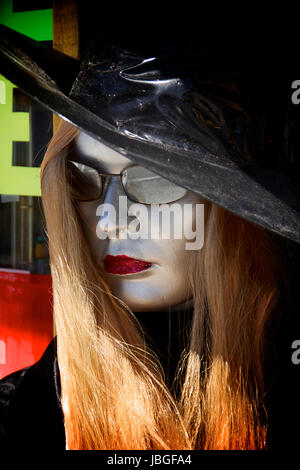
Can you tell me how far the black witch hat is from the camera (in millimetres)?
811

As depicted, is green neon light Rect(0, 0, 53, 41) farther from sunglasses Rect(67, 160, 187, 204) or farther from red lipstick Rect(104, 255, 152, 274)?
red lipstick Rect(104, 255, 152, 274)

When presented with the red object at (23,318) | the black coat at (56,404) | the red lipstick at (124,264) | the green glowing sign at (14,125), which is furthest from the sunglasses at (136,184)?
the red object at (23,318)

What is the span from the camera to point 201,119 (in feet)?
2.94

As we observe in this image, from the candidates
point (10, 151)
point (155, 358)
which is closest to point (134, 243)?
point (155, 358)

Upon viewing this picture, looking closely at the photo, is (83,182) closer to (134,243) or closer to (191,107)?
(134,243)

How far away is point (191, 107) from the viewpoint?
0.90 meters

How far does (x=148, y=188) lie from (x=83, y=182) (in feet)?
0.62

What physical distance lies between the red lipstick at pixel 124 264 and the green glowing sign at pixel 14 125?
0.77 m

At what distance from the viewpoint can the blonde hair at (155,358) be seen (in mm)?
1084

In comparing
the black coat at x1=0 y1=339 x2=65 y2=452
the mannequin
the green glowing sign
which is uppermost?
the green glowing sign

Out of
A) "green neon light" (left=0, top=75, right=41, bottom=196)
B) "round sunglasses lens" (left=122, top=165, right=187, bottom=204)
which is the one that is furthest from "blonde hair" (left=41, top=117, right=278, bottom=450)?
"green neon light" (left=0, top=75, right=41, bottom=196)

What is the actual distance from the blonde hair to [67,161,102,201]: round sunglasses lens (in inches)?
1.0
